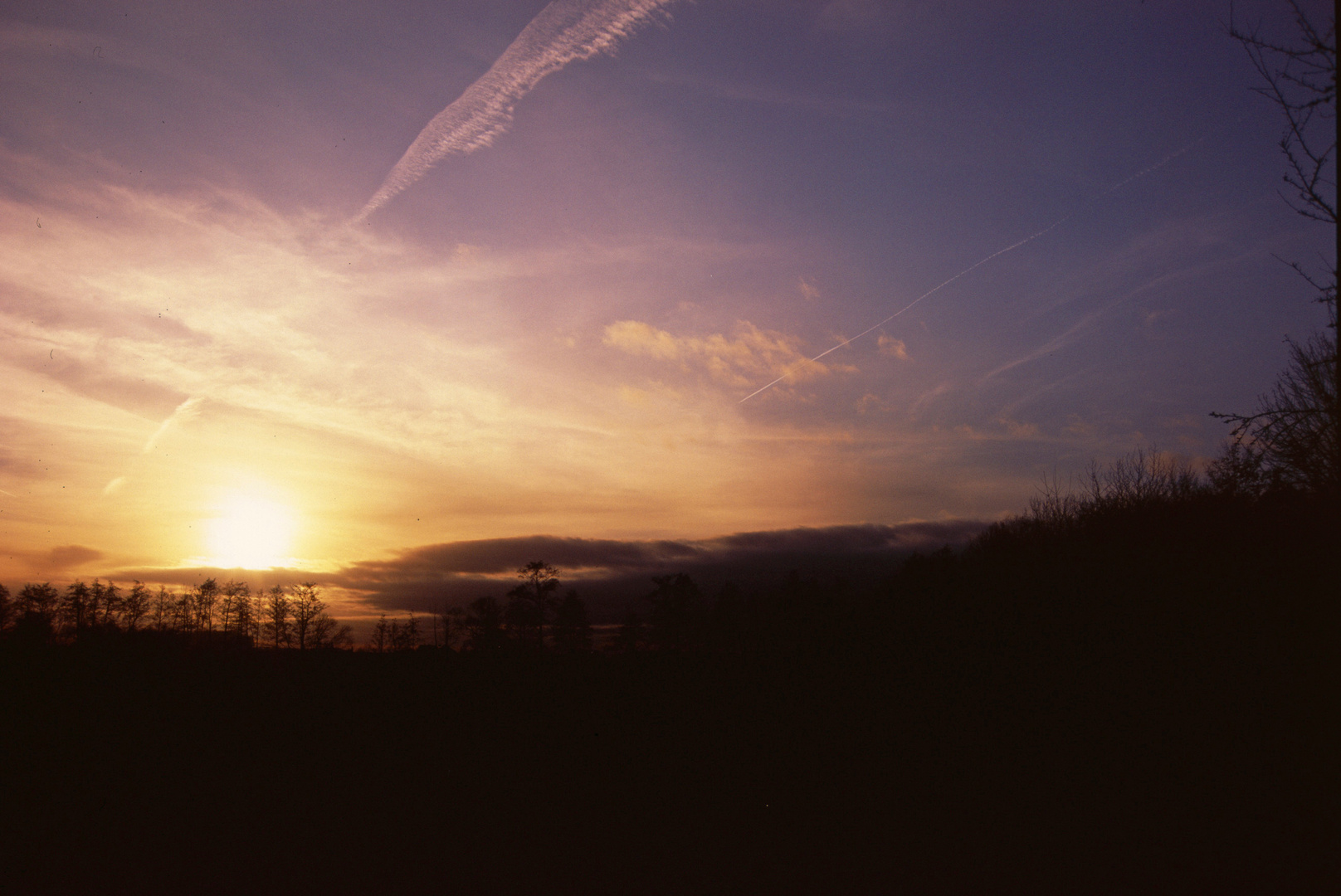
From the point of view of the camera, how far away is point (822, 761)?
588 inches

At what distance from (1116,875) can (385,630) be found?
75.9 m

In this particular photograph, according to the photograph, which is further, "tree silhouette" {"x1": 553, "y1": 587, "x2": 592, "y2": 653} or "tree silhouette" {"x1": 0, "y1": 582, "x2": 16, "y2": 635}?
"tree silhouette" {"x1": 553, "y1": 587, "x2": 592, "y2": 653}

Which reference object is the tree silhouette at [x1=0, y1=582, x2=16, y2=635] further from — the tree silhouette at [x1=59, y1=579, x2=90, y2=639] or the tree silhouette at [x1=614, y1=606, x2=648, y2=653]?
the tree silhouette at [x1=614, y1=606, x2=648, y2=653]

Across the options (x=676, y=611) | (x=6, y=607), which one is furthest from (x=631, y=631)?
(x=6, y=607)

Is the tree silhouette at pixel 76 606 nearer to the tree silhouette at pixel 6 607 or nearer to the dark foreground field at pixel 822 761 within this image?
the tree silhouette at pixel 6 607

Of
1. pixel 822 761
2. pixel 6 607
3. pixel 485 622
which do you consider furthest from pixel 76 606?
pixel 822 761

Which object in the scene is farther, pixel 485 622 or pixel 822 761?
pixel 485 622

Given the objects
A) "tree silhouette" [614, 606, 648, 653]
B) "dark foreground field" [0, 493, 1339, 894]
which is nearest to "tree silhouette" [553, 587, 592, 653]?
"tree silhouette" [614, 606, 648, 653]

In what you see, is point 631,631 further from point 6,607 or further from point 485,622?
point 6,607

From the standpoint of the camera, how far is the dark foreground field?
387 inches

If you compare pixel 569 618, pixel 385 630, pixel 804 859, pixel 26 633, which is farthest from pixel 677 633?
pixel 804 859

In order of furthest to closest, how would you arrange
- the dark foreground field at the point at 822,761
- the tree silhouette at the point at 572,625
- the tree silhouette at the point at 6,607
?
the tree silhouette at the point at 572,625 → the tree silhouette at the point at 6,607 → the dark foreground field at the point at 822,761

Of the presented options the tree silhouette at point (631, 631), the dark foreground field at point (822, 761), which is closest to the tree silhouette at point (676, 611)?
the tree silhouette at point (631, 631)

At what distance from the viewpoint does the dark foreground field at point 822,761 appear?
982cm
